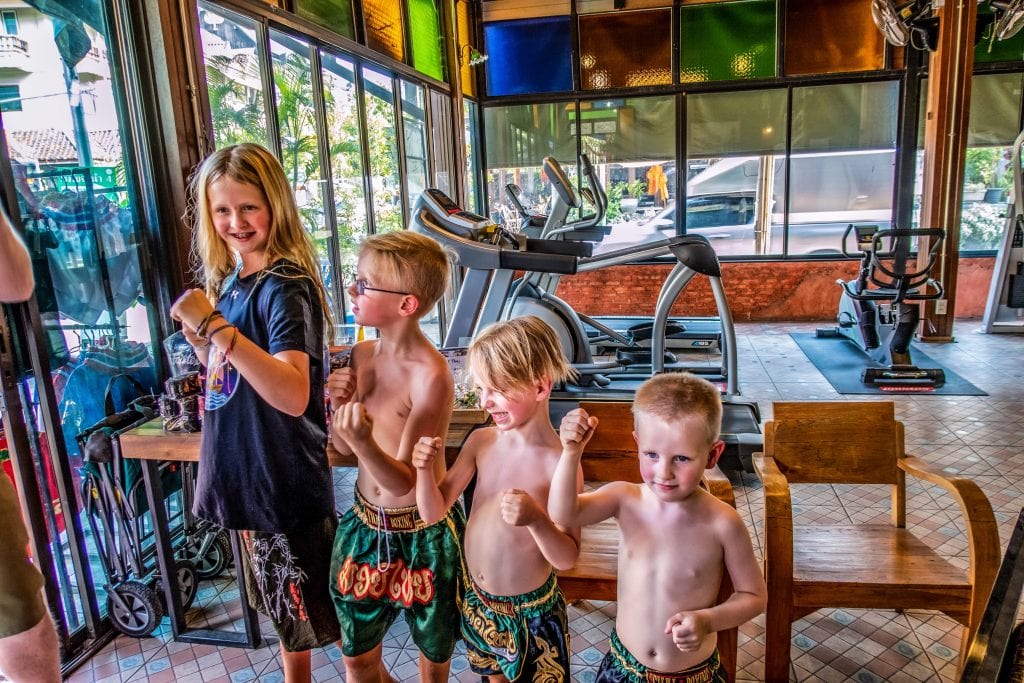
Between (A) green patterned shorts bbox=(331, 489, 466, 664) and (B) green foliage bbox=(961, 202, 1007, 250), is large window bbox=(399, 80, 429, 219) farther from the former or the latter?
(B) green foliage bbox=(961, 202, 1007, 250)

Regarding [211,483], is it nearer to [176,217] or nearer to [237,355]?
[237,355]

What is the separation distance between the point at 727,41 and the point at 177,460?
275 inches

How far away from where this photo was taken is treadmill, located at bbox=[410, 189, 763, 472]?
355cm

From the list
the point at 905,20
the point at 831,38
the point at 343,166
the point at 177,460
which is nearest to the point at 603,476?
the point at 177,460

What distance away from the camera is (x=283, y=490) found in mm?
1555

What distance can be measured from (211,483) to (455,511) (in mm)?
560

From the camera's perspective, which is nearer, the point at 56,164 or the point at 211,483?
the point at 211,483

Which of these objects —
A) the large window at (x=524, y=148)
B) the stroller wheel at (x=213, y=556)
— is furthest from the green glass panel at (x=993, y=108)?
the stroller wheel at (x=213, y=556)

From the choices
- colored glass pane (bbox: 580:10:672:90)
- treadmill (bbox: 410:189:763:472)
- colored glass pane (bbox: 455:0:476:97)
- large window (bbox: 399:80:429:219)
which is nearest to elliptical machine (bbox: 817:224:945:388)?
treadmill (bbox: 410:189:763:472)

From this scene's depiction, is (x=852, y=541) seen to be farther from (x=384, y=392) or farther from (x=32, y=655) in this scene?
(x=32, y=655)

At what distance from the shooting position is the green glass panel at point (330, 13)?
13.9 ft

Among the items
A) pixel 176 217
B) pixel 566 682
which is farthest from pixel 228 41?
pixel 566 682

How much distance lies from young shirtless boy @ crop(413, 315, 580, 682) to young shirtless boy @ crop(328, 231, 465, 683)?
0.29 feet

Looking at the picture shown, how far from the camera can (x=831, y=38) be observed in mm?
7109
